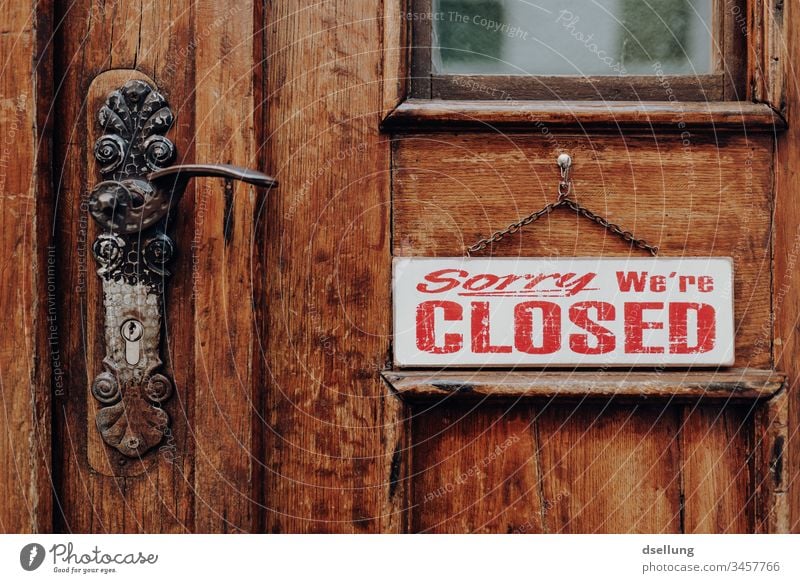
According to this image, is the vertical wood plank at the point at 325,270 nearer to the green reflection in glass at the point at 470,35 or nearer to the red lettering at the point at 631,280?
the green reflection in glass at the point at 470,35

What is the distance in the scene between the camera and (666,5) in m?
0.93

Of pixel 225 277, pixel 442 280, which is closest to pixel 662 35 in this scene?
pixel 442 280

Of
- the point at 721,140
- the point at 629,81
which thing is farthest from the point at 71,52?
the point at 721,140

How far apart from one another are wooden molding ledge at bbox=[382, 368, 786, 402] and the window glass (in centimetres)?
41

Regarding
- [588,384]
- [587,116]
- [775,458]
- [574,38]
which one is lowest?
[775,458]

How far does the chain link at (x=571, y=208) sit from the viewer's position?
0.90 metres

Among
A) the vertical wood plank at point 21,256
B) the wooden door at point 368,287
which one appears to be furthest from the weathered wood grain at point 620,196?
the vertical wood plank at point 21,256

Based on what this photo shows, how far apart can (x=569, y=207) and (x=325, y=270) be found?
34cm

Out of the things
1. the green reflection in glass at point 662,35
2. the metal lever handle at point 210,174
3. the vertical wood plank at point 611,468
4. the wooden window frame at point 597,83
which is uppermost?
the green reflection in glass at point 662,35

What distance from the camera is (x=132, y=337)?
2.90 feet

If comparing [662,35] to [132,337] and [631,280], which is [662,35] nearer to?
[631,280]
